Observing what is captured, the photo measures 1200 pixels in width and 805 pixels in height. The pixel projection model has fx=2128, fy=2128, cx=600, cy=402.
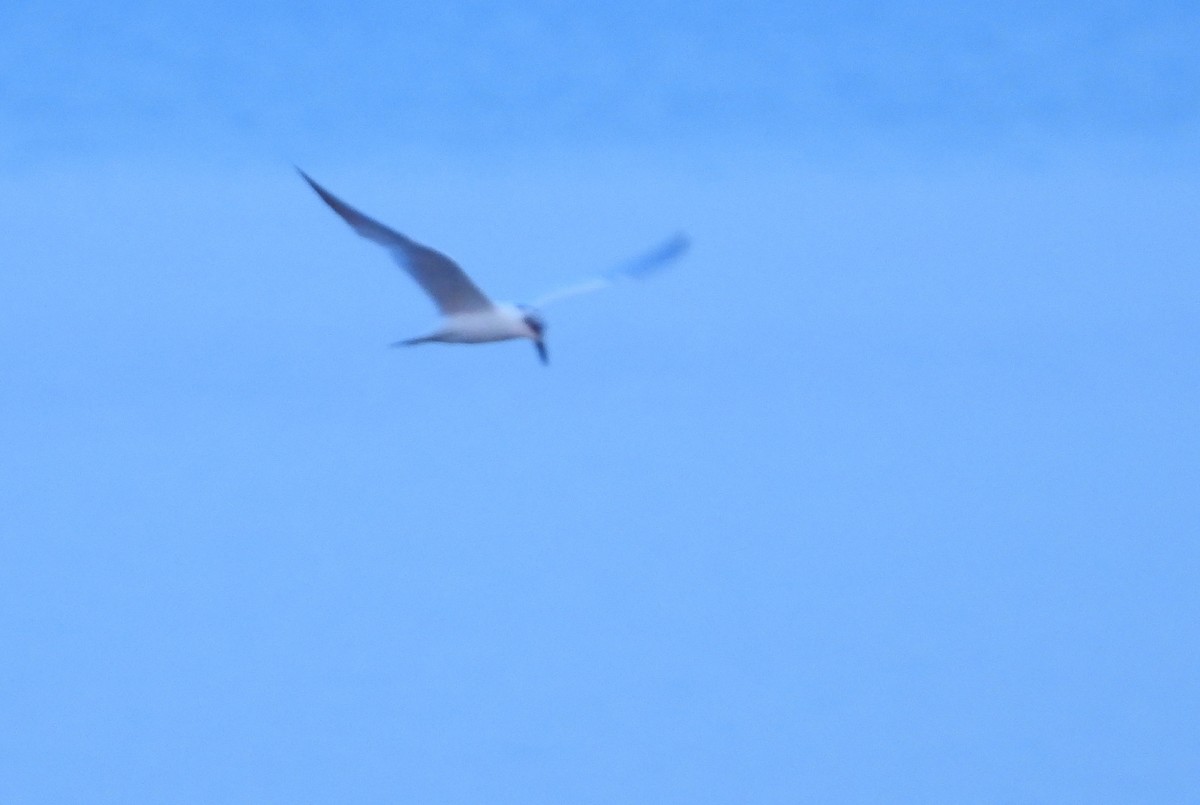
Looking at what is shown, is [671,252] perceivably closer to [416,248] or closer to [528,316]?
[528,316]

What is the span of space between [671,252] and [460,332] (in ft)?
1.88

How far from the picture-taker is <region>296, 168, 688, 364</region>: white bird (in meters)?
Result: 3.78

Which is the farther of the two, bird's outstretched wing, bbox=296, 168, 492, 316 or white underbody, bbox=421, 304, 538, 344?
white underbody, bbox=421, 304, 538, 344

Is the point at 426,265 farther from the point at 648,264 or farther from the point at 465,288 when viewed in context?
the point at 648,264

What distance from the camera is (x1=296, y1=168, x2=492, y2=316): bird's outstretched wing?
372 cm

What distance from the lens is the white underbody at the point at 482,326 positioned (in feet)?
13.6

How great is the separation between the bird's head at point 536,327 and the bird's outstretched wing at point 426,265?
119 millimetres

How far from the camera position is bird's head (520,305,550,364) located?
13.9 feet

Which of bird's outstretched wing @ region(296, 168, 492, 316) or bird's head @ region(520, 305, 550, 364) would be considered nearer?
bird's outstretched wing @ region(296, 168, 492, 316)

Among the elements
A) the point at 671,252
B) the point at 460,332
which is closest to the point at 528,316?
the point at 460,332

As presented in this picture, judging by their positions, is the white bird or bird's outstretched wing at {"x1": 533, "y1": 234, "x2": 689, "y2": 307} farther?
bird's outstretched wing at {"x1": 533, "y1": 234, "x2": 689, "y2": 307}

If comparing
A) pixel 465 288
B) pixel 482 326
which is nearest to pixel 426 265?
pixel 465 288

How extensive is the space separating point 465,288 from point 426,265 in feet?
0.39

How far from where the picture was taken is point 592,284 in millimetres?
4320
